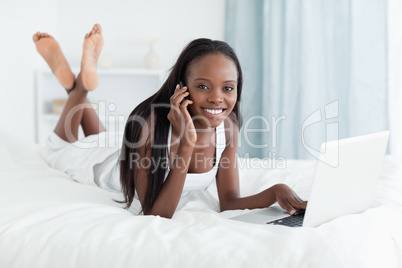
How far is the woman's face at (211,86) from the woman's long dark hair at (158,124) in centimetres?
4

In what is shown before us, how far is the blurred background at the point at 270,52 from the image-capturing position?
2928mm

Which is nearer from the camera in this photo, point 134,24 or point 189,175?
point 189,175

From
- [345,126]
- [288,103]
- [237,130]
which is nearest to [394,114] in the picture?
[345,126]

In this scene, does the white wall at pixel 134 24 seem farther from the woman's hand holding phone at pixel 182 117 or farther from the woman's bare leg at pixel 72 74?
the woman's hand holding phone at pixel 182 117

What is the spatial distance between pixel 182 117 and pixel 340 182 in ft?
1.59

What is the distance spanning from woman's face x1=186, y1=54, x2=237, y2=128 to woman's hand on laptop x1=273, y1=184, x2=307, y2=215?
11.2 inches

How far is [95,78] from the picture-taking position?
229 cm

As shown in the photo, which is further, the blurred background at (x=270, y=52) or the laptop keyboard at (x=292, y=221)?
the blurred background at (x=270, y=52)

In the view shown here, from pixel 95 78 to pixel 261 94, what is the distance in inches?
64.1

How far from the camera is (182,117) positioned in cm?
142

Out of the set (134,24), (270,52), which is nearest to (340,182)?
(270,52)

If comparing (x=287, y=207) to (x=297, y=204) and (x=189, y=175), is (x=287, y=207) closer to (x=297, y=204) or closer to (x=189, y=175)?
(x=297, y=204)

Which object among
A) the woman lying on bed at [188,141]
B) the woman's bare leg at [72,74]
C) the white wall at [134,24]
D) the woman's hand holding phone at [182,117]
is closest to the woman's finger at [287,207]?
the woman lying on bed at [188,141]

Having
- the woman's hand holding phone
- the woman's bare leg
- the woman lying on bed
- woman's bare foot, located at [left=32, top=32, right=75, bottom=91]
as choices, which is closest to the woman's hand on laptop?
the woman lying on bed
